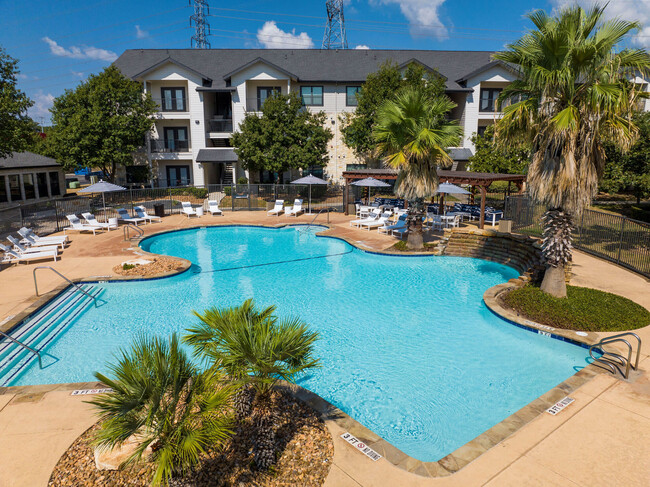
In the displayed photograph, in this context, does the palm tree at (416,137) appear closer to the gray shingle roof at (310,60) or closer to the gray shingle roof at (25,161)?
the gray shingle roof at (310,60)

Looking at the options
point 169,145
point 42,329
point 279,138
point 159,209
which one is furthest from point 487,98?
point 42,329

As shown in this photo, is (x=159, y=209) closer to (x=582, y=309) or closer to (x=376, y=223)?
(x=376, y=223)

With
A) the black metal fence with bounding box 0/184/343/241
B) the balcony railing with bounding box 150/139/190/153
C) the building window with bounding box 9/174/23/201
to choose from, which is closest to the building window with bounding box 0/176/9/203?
the building window with bounding box 9/174/23/201

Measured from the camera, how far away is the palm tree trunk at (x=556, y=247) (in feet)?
37.6

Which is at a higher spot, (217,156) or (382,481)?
(217,156)

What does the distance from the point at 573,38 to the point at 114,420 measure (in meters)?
11.8

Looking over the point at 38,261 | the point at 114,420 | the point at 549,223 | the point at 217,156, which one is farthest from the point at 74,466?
the point at 217,156

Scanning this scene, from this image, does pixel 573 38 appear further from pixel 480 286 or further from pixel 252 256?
pixel 252 256

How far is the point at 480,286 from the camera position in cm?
1474

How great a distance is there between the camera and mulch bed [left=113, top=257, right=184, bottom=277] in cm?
1552

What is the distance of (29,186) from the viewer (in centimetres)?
3256

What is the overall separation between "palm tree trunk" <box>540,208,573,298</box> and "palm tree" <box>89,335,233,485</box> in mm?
10003

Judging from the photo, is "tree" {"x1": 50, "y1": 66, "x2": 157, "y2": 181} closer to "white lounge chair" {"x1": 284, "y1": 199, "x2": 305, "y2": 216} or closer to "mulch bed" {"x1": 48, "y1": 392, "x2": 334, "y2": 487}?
"white lounge chair" {"x1": 284, "y1": 199, "x2": 305, "y2": 216}

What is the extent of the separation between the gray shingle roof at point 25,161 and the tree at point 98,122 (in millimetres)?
2483
